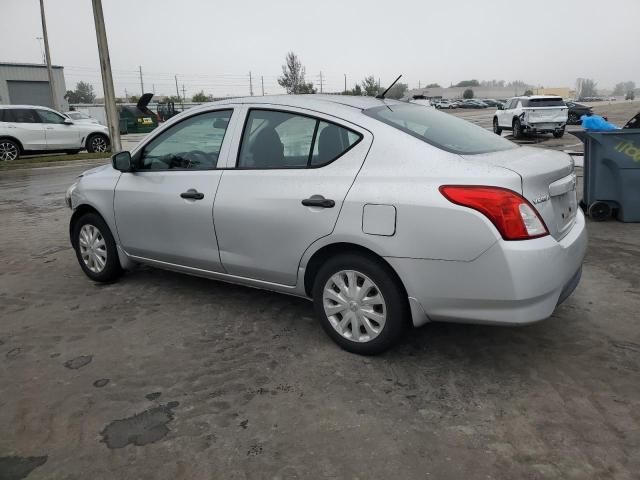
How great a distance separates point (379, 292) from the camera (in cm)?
311

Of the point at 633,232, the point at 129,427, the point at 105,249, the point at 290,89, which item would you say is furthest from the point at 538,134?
the point at 290,89

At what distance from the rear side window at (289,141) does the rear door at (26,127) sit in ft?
47.5

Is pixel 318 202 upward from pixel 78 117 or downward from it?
downward

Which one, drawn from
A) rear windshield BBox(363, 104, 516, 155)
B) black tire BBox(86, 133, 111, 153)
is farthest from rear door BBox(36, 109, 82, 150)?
rear windshield BBox(363, 104, 516, 155)

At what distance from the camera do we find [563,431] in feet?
8.34

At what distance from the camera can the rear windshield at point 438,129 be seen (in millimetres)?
3235

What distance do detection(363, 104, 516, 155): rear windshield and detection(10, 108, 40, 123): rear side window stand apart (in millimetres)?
15031

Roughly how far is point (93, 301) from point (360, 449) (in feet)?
9.47

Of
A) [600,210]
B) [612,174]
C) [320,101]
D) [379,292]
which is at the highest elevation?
[320,101]

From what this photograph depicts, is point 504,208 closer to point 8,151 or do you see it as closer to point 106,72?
point 106,72

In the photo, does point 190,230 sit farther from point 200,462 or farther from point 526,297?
point 526,297

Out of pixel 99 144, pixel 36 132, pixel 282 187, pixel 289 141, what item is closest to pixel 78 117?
pixel 99 144

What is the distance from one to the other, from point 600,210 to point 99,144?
15933mm

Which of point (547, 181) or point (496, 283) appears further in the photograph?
point (547, 181)
